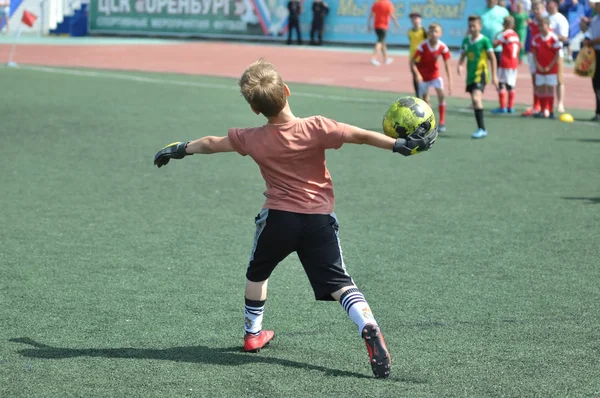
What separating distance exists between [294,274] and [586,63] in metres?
12.0

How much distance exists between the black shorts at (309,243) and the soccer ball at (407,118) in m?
0.70

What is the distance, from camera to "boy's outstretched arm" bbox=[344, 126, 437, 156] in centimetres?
484

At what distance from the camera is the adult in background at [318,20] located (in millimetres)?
37375

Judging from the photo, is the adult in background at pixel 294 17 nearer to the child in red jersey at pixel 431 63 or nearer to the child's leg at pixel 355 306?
the child in red jersey at pixel 431 63

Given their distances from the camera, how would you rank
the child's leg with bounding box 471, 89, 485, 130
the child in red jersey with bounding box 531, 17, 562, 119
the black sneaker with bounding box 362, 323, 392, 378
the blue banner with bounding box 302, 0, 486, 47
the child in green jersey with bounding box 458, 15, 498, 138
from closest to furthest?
1. the black sneaker with bounding box 362, 323, 392, 378
2. the child's leg with bounding box 471, 89, 485, 130
3. the child in green jersey with bounding box 458, 15, 498, 138
4. the child in red jersey with bounding box 531, 17, 562, 119
5. the blue banner with bounding box 302, 0, 486, 47

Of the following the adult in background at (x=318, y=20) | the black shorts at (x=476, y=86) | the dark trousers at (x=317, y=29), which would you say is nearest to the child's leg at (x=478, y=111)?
the black shorts at (x=476, y=86)

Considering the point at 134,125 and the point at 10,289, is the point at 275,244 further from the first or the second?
the point at 134,125

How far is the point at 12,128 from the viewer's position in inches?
592

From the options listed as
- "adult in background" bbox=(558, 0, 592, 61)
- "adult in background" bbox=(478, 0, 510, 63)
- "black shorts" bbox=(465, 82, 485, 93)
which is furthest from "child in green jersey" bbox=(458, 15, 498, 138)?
"adult in background" bbox=(558, 0, 592, 61)

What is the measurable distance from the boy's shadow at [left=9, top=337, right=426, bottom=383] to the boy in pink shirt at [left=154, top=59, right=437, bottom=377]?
1.55 ft

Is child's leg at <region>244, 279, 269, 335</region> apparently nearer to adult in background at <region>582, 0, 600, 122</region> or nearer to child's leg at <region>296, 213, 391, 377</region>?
child's leg at <region>296, 213, 391, 377</region>

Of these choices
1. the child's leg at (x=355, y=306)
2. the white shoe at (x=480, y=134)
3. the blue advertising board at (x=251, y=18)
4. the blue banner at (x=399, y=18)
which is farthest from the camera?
the blue advertising board at (x=251, y=18)

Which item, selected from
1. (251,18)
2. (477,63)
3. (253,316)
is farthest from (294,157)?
(251,18)

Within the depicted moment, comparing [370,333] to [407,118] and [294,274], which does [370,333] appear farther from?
[294,274]
